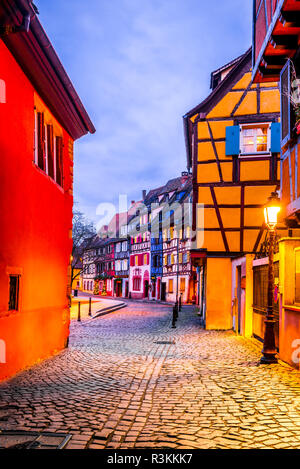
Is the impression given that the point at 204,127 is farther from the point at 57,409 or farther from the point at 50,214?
the point at 57,409

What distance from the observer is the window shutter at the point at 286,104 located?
35.3 ft

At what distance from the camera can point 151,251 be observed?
180 ft

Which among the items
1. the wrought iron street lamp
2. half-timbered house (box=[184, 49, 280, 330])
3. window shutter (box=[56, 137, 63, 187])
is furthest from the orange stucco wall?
half-timbered house (box=[184, 49, 280, 330])

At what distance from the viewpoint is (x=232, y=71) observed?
57.4 feet

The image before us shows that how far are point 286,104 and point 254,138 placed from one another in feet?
20.4

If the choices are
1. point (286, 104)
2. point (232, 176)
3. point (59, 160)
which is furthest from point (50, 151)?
point (232, 176)

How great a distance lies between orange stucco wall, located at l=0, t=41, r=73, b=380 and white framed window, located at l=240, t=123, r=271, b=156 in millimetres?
8827

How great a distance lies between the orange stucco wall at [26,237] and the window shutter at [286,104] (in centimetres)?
551

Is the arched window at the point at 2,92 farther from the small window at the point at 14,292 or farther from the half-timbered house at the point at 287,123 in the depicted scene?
the half-timbered house at the point at 287,123

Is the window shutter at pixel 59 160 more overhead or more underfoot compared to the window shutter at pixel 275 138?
more underfoot

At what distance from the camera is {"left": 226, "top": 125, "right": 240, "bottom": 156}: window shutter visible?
17.3 m

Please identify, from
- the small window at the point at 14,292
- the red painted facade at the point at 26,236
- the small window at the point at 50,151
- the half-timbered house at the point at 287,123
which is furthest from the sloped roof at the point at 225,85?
the small window at the point at 14,292
